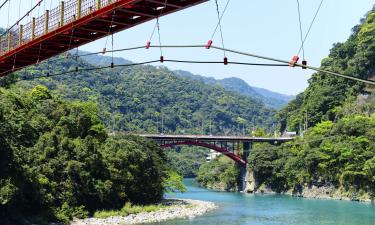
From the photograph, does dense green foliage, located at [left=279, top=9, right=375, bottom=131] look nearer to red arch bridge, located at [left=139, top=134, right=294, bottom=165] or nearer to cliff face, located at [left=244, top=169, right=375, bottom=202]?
red arch bridge, located at [left=139, top=134, right=294, bottom=165]

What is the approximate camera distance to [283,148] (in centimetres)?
7150

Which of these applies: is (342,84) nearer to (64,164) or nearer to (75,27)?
(64,164)

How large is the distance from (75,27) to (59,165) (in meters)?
19.2

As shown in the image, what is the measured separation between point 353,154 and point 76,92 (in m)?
78.8

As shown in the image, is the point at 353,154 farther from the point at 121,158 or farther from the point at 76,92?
the point at 76,92

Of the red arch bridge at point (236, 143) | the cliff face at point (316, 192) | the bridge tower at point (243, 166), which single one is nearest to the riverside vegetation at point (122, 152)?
the cliff face at point (316, 192)

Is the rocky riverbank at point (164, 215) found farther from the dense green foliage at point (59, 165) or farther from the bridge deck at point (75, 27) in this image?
the bridge deck at point (75, 27)

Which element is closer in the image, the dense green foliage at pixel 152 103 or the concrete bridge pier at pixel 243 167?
the concrete bridge pier at pixel 243 167

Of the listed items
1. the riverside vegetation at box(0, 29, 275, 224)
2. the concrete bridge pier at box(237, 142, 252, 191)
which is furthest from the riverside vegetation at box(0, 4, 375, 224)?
the concrete bridge pier at box(237, 142, 252, 191)

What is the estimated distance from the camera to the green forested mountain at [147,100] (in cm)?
12438

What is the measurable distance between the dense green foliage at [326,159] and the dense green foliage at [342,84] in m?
8.75

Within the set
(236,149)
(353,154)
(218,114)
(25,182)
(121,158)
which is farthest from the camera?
(218,114)

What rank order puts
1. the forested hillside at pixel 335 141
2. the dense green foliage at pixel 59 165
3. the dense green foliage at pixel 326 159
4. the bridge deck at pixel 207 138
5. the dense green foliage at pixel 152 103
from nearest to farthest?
the dense green foliage at pixel 59 165, the dense green foliage at pixel 326 159, the forested hillside at pixel 335 141, the bridge deck at pixel 207 138, the dense green foliage at pixel 152 103

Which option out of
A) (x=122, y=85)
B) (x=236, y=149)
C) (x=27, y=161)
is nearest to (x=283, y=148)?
(x=236, y=149)
